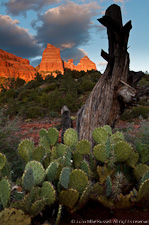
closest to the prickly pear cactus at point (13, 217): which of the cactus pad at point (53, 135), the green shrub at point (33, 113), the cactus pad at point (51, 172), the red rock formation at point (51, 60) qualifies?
the cactus pad at point (51, 172)

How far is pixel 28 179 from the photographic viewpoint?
179 cm

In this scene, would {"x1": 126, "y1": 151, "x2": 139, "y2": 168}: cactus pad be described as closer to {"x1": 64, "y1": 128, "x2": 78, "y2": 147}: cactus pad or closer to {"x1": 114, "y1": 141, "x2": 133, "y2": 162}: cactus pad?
{"x1": 114, "y1": 141, "x2": 133, "y2": 162}: cactus pad

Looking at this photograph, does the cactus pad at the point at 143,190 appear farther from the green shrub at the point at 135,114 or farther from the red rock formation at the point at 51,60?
the red rock formation at the point at 51,60

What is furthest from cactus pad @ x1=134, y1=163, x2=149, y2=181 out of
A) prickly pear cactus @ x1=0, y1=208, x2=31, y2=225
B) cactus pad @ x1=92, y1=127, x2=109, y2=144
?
prickly pear cactus @ x1=0, y1=208, x2=31, y2=225

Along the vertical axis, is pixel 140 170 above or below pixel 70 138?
below

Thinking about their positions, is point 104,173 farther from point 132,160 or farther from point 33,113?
point 33,113

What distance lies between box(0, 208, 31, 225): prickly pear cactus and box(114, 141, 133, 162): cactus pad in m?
1.28

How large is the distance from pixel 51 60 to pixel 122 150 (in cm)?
11767

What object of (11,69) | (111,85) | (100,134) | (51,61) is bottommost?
(100,134)

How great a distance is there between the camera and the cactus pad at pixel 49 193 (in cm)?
181

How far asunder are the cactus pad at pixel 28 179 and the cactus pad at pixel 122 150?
3.64ft

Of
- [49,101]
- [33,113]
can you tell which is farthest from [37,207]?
[49,101]

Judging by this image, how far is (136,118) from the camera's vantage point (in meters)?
12.8

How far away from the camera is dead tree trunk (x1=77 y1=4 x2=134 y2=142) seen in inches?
149
